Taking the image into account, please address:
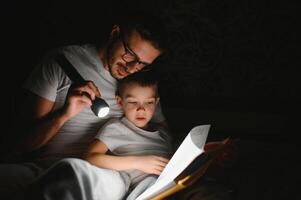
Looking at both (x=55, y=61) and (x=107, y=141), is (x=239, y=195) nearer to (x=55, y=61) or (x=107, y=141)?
(x=107, y=141)

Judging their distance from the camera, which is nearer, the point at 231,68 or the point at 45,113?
the point at 45,113

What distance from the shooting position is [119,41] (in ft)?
3.46

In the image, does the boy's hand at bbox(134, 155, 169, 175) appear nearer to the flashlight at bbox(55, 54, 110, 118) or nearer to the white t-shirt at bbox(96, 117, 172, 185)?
the white t-shirt at bbox(96, 117, 172, 185)

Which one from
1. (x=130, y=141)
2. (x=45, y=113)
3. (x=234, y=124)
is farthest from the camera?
(x=234, y=124)

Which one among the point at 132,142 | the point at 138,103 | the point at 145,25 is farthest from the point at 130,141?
the point at 145,25

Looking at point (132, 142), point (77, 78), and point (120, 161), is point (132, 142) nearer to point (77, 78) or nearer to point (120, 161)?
point (120, 161)

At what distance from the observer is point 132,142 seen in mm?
1087

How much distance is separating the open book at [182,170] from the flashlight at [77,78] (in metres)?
0.24

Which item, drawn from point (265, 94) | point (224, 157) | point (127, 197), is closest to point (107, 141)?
point (127, 197)

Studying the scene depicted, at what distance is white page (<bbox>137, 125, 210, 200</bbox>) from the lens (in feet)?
3.17

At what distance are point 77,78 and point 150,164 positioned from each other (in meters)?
0.33

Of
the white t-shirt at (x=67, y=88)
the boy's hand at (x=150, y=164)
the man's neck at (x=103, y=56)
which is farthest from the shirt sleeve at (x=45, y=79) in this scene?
the boy's hand at (x=150, y=164)

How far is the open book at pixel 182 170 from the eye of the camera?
966 millimetres

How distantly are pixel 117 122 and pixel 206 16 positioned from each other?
1.37 feet
